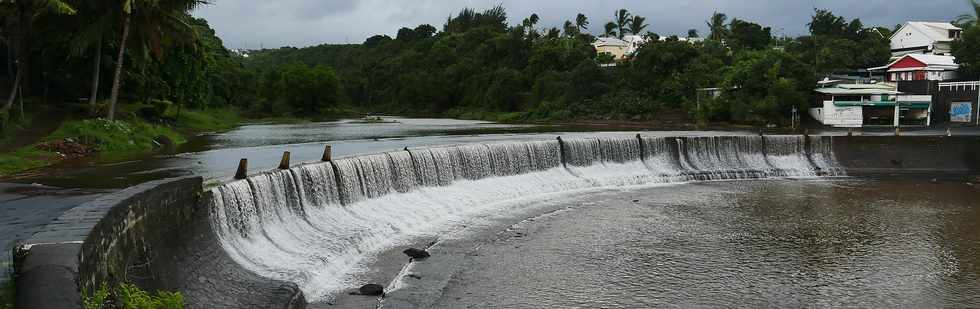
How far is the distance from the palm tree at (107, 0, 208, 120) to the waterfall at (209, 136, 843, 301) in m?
11.6

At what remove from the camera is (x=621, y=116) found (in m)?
55.9

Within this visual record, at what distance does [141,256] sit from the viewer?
9.16m

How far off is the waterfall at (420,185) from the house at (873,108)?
1304 centimetres

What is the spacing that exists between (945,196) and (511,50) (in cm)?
5786

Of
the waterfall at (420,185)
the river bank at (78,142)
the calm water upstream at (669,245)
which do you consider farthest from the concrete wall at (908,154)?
the river bank at (78,142)

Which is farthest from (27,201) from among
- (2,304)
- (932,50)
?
(932,50)

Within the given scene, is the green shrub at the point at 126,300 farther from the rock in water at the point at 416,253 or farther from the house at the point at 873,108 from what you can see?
the house at the point at 873,108

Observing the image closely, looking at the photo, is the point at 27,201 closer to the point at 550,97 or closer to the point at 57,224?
the point at 57,224

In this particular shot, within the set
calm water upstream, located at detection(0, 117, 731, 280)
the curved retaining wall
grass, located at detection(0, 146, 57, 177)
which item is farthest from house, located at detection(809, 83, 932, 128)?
the curved retaining wall

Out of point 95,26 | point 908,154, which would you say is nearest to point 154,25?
point 95,26

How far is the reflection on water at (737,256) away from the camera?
1132 cm

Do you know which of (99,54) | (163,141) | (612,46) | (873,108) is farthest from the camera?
(612,46)

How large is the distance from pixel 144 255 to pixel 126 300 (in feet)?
7.50

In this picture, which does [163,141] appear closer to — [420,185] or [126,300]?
Answer: [420,185]
